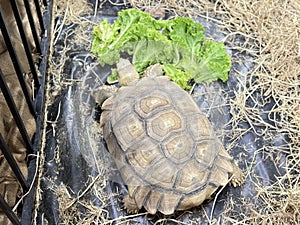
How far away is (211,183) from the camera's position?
2480 mm

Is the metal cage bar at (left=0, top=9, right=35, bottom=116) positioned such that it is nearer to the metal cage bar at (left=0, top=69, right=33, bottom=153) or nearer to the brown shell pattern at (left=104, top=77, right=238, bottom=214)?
the metal cage bar at (left=0, top=69, right=33, bottom=153)

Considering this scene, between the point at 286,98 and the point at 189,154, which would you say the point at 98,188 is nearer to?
the point at 189,154

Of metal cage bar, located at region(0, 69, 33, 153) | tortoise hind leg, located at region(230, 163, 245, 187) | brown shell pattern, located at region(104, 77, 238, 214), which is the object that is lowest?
tortoise hind leg, located at region(230, 163, 245, 187)

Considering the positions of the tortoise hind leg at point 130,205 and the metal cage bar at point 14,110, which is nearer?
the metal cage bar at point 14,110

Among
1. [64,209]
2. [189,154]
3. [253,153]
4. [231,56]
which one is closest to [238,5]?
[231,56]

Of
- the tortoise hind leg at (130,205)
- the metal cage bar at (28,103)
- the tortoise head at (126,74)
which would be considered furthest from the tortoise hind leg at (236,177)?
the metal cage bar at (28,103)

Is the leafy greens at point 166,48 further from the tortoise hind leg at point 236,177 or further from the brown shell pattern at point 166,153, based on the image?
the tortoise hind leg at point 236,177

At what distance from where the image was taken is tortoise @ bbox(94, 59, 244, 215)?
95.2 inches

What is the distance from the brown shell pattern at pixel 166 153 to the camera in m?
2.42

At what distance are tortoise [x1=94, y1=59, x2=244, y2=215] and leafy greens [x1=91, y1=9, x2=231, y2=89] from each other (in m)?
0.51

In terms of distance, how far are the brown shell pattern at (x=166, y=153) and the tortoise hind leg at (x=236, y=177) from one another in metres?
0.07

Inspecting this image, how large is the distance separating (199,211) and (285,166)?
658 millimetres

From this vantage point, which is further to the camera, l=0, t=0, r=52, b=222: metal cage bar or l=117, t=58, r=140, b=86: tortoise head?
l=117, t=58, r=140, b=86: tortoise head

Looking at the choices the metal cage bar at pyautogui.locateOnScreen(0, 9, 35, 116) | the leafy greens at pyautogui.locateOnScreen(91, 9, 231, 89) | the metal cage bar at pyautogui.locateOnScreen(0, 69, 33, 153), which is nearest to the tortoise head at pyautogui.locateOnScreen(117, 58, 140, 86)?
the leafy greens at pyautogui.locateOnScreen(91, 9, 231, 89)
